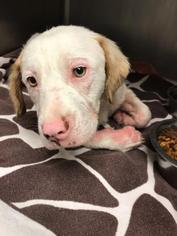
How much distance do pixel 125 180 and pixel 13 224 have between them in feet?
1.62

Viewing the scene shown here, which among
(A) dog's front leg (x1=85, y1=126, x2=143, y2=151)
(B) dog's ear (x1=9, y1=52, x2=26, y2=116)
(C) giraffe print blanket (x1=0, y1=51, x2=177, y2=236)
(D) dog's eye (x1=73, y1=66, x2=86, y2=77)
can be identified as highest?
(D) dog's eye (x1=73, y1=66, x2=86, y2=77)

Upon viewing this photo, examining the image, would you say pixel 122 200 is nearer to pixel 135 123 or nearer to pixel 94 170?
pixel 94 170

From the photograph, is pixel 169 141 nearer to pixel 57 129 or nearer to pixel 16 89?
pixel 57 129

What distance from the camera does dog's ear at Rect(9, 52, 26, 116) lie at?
→ 151 centimetres

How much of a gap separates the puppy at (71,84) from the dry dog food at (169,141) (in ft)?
0.30

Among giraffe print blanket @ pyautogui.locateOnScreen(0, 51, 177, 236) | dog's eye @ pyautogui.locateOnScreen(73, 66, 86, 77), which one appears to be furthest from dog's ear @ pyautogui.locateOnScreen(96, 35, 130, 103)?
giraffe print blanket @ pyautogui.locateOnScreen(0, 51, 177, 236)

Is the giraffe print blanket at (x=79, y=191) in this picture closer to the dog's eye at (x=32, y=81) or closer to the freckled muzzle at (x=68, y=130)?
the freckled muzzle at (x=68, y=130)

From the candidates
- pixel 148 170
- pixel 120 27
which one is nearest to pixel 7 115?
A: pixel 148 170

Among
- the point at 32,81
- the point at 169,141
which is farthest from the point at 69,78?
the point at 169,141

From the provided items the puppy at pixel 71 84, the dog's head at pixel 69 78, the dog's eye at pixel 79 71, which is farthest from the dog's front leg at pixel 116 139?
the dog's eye at pixel 79 71

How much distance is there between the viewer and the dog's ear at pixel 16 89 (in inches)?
59.6

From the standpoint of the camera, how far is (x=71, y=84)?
1.31 meters

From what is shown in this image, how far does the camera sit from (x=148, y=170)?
56.0 inches

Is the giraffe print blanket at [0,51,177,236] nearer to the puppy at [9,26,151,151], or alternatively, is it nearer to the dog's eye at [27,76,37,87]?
the puppy at [9,26,151,151]
